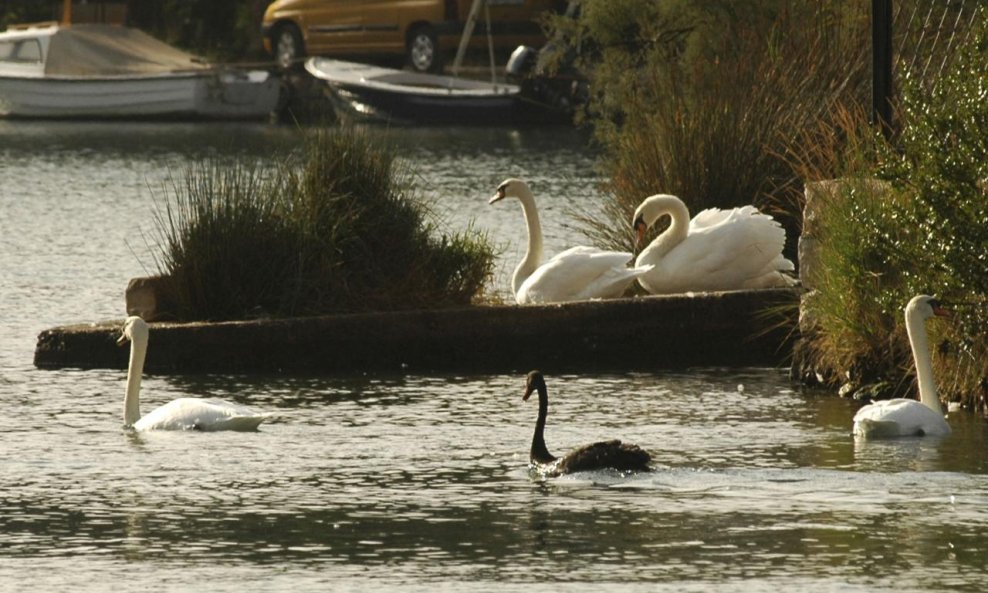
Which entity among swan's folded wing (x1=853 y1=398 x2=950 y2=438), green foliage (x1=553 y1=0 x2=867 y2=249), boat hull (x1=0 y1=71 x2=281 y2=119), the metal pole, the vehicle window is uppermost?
the metal pole

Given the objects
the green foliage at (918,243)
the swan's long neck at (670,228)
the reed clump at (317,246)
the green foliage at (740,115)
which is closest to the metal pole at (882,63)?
the green foliage at (918,243)

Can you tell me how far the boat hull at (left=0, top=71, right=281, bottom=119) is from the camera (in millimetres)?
51875

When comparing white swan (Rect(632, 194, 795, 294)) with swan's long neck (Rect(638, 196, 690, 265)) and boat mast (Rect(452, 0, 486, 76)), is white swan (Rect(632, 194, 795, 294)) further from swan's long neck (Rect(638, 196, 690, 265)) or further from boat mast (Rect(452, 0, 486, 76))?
boat mast (Rect(452, 0, 486, 76))

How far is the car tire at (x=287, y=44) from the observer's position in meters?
54.4

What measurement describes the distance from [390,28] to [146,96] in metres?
5.56

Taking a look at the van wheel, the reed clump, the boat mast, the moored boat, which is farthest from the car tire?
the reed clump

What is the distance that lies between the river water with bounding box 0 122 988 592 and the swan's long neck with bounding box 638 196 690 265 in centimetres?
154

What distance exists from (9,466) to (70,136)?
3571 cm

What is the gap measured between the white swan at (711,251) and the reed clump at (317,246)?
125 centimetres

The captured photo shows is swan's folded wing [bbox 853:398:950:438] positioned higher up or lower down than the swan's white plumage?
higher up

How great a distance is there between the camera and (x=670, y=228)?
1683 centimetres

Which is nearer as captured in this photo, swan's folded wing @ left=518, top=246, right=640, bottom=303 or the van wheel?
swan's folded wing @ left=518, top=246, right=640, bottom=303

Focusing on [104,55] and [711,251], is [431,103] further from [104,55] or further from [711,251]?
[711,251]

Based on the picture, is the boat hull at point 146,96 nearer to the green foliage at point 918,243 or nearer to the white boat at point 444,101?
the white boat at point 444,101
